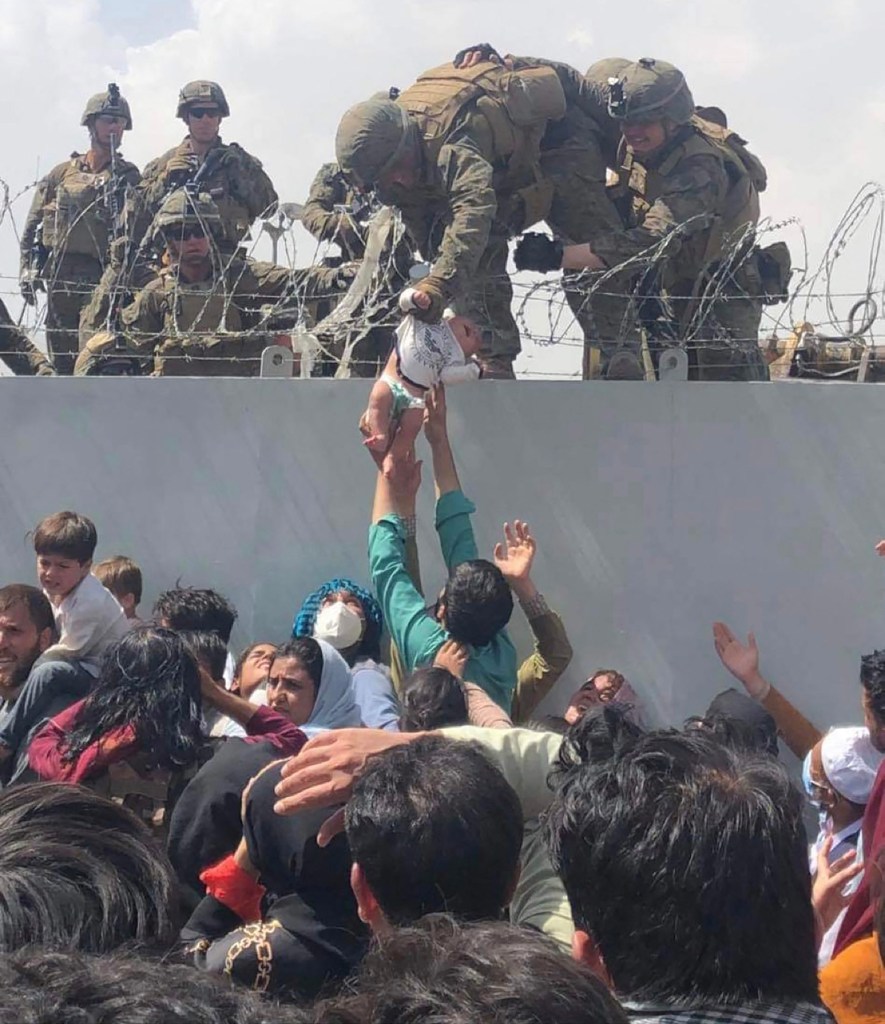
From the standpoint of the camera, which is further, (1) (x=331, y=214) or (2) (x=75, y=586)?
(1) (x=331, y=214)

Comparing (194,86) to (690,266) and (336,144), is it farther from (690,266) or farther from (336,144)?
(690,266)

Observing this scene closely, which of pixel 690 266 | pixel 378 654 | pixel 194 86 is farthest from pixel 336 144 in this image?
pixel 194 86

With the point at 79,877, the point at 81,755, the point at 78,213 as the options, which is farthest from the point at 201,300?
the point at 79,877

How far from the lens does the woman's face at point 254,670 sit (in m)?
4.16

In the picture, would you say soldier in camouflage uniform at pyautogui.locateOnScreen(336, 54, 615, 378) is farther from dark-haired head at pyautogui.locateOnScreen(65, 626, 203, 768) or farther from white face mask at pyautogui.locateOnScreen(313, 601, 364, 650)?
dark-haired head at pyautogui.locateOnScreen(65, 626, 203, 768)

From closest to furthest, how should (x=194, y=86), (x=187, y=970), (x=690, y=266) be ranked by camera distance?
(x=187, y=970) → (x=690, y=266) → (x=194, y=86)

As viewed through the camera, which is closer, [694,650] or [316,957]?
[316,957]

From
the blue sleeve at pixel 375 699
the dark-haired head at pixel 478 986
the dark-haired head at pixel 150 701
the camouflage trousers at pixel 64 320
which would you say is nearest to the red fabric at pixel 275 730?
the dark-haired head at pixel 150 701

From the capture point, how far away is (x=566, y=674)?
4.99 meters

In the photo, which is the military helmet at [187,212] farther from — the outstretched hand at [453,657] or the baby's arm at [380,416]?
the outstretched hand at [453,657]

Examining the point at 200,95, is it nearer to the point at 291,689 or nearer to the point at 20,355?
the point at 20,355

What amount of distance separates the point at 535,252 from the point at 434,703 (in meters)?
3.51

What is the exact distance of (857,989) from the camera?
76.2 inches

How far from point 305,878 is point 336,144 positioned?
158 inches
